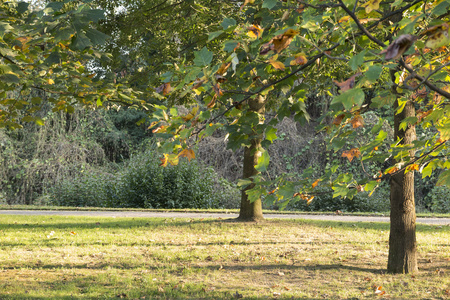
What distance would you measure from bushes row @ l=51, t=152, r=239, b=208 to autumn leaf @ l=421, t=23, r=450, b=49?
12.1 metres

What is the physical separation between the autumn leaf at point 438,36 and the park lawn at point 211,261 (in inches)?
135

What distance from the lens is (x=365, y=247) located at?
7.00m

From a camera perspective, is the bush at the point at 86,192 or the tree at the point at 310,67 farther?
the bush at the point at 86,192

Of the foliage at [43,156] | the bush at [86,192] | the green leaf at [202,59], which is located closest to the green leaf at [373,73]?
the green leaf at [202,59]

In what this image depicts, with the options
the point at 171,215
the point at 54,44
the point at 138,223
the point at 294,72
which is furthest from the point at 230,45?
the point at 171,215

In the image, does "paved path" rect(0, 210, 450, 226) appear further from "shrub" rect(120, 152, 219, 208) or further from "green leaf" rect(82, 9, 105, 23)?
"green leaf" rect(82, 9, 105, 23)

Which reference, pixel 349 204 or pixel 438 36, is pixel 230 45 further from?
pixel 349 204

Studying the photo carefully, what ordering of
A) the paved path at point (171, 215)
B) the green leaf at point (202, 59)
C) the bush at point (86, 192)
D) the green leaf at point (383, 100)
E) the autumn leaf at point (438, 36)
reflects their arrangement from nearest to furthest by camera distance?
1. the autumn leaf at point (438, 36)
2. the green leaf at point (202, 59)
3. the green leaf at point (383, 100)
4. the paved path at point (171, 215)
5. the bush at point (86, 192)

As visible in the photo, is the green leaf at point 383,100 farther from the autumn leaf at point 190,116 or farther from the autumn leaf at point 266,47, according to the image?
the autumn leaf at point 190,116

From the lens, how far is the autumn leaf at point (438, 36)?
154cm

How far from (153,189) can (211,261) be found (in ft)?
26.2

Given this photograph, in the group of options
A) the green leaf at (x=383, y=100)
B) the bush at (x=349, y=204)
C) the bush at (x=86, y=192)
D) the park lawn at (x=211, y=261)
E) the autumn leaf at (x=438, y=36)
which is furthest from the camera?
the bush at (x=86, y=192)

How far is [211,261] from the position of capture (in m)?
6.00

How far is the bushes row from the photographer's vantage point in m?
13.6
